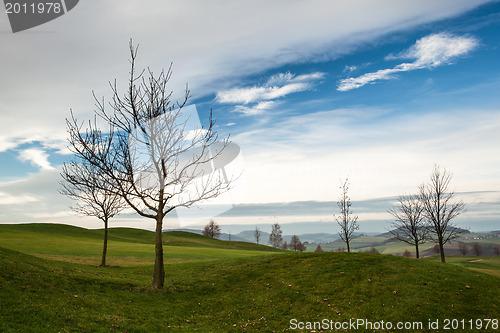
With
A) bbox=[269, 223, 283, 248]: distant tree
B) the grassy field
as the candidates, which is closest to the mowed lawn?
the grassy field

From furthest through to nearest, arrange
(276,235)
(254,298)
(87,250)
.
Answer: (276,235) < (87,250) < (254,298)

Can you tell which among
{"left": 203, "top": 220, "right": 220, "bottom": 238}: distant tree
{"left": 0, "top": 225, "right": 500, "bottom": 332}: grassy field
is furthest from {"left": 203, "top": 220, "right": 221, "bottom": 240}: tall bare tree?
{"left": 0, "top": 225, "right": 500, "bottom": 332}: grassy field

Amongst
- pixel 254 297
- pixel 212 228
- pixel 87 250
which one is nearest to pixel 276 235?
pixel 212 228

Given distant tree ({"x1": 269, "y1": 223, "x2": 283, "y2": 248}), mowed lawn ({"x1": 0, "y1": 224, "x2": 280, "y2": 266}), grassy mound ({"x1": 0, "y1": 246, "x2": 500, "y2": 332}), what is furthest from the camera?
distant tree ({"x1": 269, "y1": 223, "x2": 283, "y2": 248})

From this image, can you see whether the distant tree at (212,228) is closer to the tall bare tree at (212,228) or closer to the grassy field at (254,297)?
the tall bare tree at (212,228)

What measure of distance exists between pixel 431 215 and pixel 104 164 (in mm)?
31659

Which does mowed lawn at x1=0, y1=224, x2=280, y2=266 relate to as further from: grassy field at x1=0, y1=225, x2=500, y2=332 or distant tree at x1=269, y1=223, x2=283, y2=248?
distant tree at x1=269, y1=223, x2=283, y2=248

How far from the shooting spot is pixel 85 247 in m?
46.0

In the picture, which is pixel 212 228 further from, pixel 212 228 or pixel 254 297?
pixel 254 297

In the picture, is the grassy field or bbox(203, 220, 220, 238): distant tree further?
bbox(203, 220, 220, 238): distant tree

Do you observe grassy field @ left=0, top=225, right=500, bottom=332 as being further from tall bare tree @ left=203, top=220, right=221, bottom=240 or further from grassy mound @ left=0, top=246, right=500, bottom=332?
tall bare tree @ left=203, top=220, right=221, bottom=240

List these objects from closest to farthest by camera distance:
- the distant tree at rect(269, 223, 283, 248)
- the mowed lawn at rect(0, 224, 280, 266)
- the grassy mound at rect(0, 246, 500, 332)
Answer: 1. the grassy mound at rect(0, 246, 500, 332)
2. the mowed lawn at rect(0, 224, 280, 266)
3. the distant tree at rect(269, 223, 283, 248)

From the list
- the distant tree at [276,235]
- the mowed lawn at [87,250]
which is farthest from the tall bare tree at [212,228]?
the mowed lawn at [87,250]

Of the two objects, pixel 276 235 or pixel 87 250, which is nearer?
pixel 87 250
